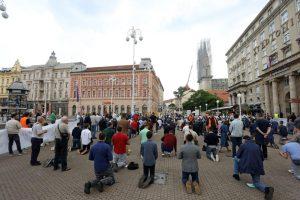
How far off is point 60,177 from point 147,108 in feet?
206

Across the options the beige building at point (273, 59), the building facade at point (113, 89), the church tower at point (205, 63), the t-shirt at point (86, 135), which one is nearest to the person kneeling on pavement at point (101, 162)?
the t-shirt at point (86, 135)

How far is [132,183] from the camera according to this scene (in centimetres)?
720

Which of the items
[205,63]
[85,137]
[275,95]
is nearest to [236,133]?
[85,137]

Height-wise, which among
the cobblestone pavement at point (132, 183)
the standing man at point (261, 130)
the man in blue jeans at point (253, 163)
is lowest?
the cobblestone pavement at point (132, 183)

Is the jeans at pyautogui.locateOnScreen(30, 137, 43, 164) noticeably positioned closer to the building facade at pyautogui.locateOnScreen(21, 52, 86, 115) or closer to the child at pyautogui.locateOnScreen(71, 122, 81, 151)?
the child at pyautogui.locateOnScreen(71, 122, 81, 151)

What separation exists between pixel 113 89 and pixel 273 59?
48.9 meters

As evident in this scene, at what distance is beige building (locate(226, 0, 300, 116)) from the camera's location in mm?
32656

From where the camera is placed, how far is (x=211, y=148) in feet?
35.7

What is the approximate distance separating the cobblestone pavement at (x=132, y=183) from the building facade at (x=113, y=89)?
60019 mm

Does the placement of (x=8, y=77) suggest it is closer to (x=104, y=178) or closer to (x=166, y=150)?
(x=166, y=150)

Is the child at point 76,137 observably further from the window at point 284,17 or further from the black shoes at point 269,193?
the window at point 284,17

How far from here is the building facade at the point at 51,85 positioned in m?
79.2

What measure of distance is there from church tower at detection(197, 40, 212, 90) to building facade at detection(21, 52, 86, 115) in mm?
75343

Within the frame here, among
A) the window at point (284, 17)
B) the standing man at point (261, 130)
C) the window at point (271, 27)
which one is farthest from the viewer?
the window at point (271, 27)
